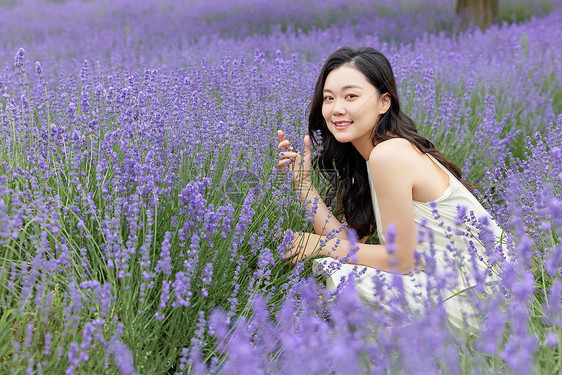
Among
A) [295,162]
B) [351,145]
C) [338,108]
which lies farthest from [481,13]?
[338,108]

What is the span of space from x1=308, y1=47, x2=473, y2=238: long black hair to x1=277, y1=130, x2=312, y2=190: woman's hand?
2.5 inches

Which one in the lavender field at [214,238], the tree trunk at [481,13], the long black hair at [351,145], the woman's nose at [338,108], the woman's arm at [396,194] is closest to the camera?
the lavender field at [214,238]

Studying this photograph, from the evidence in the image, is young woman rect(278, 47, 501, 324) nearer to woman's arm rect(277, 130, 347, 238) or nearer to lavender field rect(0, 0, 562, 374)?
woman's arm rect(277, 130, 347, 238)

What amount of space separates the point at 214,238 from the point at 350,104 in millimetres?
853

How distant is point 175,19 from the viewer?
934 cm

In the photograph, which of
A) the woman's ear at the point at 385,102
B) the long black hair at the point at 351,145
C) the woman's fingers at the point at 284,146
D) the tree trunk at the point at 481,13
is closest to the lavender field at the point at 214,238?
the woman's fingers at the point at 284,146

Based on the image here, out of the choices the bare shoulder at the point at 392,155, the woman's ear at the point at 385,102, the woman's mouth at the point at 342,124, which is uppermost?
the woman's ear at the point at 385,102

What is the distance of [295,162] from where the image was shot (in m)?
2.83

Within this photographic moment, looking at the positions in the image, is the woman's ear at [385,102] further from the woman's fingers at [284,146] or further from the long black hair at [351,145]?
the woman's fingers at [284,146]

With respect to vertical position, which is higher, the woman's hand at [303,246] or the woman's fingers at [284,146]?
the woman's fingers at [284,146]

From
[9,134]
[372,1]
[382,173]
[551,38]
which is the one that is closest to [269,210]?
[382,173]

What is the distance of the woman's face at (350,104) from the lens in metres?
2.54

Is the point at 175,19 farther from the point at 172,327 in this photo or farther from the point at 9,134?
the point at 172,327

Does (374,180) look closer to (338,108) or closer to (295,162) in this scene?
(338,108)
